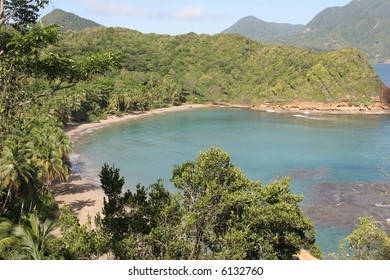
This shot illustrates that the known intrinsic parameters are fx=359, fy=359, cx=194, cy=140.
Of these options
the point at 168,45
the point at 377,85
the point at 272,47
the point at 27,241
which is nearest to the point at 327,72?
the point at 377,85

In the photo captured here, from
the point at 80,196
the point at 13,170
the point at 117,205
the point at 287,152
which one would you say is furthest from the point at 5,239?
the point at 287,152

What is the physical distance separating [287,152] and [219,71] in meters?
97.6

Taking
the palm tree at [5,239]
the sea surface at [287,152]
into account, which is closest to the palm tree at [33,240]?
the palm tree at [5,239]

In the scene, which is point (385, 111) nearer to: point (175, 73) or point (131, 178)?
point (175, 73)

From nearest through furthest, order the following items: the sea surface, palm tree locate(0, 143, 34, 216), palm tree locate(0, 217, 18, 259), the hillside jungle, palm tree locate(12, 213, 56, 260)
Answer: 1. the hillside jungle
2. palm tree locate(0, 217, 18, 259)
3. palm tree locate(12, 213, 56, 260)
4. palm tree locate(0, 143, 34, 216)
5. the sea surface

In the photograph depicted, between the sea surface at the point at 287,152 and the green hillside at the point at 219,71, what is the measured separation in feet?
58.0

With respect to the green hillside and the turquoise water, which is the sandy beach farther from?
the green hillside

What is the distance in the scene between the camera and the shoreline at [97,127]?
41.2 metres

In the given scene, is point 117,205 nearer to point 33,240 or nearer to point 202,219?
point 202,219

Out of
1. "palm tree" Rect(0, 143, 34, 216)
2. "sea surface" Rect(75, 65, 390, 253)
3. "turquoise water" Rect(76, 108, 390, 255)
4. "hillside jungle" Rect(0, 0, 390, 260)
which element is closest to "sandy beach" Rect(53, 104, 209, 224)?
"hillside jungle" Rect(0, 0, 390, 260)

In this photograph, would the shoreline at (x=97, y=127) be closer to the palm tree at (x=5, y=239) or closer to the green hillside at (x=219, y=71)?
the green hillside at (x=219, y=71)

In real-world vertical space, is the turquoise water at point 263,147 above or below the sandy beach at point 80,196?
above

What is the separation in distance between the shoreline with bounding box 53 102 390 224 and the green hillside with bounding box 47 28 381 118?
11.0 feet

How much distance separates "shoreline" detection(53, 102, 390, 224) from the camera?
135ft
